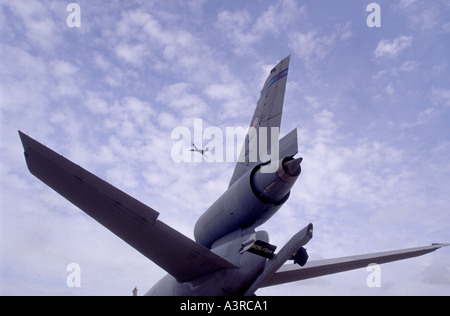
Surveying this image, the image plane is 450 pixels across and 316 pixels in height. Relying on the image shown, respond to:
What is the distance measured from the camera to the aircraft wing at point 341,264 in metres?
10.2

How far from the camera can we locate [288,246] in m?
6.64

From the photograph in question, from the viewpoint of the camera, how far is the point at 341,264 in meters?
10.4

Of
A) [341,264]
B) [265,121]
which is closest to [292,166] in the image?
[265,121]

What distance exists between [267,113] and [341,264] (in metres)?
5.93

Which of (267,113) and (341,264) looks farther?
(341,264)

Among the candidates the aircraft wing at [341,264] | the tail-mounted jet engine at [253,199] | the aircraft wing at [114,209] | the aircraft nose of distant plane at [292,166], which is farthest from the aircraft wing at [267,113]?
the aircraft wing at [341,264]

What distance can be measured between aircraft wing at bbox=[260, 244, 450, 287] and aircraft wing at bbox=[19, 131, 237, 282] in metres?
4.24

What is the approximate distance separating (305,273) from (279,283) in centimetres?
133

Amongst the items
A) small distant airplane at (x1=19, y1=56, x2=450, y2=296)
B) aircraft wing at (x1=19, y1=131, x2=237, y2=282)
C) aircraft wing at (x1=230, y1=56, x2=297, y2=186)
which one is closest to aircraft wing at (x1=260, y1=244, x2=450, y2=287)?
small distant airplane at (x1=19, y1=56, x2=450, y2=296)

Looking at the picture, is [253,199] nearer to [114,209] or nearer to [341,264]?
[114,209]

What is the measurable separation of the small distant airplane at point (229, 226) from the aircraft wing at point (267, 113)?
0.03m

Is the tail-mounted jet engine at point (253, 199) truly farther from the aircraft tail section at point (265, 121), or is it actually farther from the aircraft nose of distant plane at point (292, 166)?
the aircraft tail section at point (265, 121)
